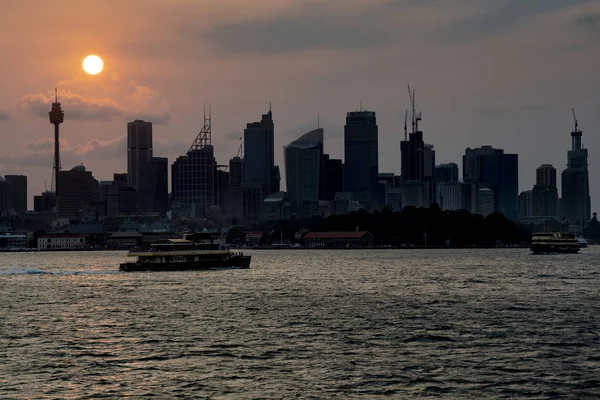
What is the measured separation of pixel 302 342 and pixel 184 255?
96.4m

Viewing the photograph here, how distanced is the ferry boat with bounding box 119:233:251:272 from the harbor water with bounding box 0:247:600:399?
3952cm

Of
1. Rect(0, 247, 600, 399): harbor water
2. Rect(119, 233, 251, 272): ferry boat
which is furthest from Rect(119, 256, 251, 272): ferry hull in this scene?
Rect(0, 247, 600, 399): harbor water

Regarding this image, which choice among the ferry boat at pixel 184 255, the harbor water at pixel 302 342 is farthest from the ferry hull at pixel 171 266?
the harbor water at pixel 302 342

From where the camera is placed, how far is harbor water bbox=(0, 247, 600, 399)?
53.2 m

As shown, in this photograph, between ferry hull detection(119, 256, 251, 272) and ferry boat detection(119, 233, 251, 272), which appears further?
ferry boat detection(119, 233, 251, 272)

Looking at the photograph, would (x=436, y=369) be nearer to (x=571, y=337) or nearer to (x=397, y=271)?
(x=571, y=337)

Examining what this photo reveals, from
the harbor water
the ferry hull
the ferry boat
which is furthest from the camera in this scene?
the ferry boat

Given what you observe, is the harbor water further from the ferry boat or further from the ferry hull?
the ferry boat

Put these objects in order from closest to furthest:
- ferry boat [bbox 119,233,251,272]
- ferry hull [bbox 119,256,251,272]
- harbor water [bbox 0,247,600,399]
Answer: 1. harbor water [bbox 0,247,600,399]
2. ferry hull [bbox 119,256,251,272]
3. ferry boat [bbox 119,233,251,272]

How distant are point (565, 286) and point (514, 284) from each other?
7.34 meters

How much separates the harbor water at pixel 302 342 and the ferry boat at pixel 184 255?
3952 centimetres

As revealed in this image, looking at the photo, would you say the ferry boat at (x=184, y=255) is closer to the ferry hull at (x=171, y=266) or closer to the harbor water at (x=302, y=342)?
the ferry hull at (x=171, y=266)

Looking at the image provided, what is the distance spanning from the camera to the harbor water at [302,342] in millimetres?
53156

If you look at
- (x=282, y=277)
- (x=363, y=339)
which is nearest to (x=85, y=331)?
(x=363, y=339)
